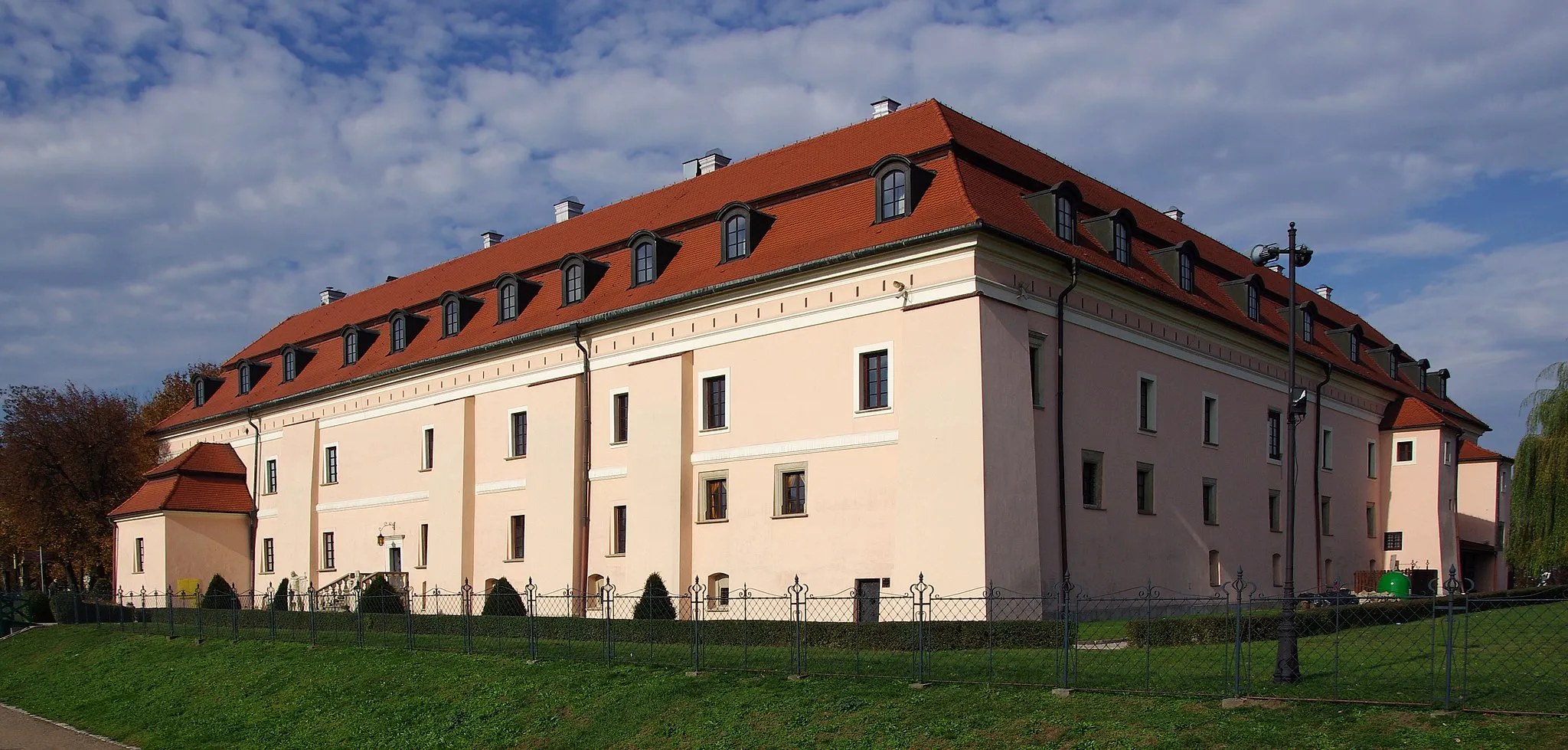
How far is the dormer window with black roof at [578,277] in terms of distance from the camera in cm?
3419

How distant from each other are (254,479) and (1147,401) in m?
33.8

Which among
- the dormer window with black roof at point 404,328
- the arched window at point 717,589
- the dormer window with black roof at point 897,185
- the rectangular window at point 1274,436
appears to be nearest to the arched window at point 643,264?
the dormer window with black roof at point 897,185

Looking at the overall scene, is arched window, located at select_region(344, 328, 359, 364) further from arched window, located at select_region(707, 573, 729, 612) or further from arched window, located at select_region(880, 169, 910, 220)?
arched window, located at select_region(880, 169, 910, 220)

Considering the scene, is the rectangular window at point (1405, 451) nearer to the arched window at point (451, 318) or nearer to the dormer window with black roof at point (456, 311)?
the dormer window with black roof at point (456, 311)

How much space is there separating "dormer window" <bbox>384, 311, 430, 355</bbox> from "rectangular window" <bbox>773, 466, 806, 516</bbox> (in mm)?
17905

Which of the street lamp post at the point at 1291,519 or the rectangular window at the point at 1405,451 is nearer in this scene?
the street lamp post at the point at 1291,519

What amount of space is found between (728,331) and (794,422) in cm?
302

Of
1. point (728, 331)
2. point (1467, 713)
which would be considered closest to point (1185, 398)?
point (728, 331)

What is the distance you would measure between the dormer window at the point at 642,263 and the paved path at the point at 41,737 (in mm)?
16213

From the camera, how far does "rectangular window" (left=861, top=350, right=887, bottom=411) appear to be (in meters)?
26.2

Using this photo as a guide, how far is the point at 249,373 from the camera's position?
4938 centimetres

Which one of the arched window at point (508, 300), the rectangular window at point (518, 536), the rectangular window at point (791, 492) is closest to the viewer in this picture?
the rectangular window at point (791, 492)

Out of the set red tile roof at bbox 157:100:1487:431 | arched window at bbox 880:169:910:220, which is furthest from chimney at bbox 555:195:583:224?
arched window at bbox 880:169:910:220

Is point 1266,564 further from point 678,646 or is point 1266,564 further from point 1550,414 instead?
point 678,646
